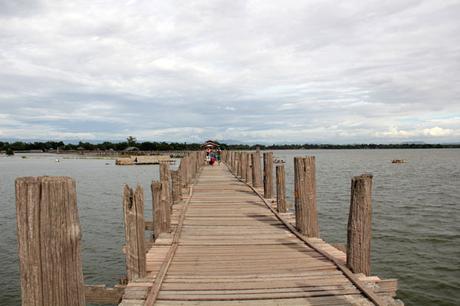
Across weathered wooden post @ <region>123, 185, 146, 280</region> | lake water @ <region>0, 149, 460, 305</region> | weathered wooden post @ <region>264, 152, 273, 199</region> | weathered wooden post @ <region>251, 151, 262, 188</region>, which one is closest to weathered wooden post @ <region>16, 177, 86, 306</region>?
weathered wooden post @ <region>123, 185, 146, 280</region>

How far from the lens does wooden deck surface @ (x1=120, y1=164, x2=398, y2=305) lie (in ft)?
15.3

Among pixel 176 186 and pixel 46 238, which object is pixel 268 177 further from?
pixel 46 238

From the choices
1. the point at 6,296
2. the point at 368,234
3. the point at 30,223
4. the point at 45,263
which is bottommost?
the point at 6,296

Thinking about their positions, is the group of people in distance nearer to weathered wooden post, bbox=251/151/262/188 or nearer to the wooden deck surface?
weathered wooden post, bbox=251/151/262/188

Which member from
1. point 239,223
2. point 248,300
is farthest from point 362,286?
point 239,223

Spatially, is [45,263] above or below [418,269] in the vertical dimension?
above

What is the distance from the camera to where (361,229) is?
17.7 ft

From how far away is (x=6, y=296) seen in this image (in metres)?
10.2

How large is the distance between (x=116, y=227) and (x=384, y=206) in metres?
14.6

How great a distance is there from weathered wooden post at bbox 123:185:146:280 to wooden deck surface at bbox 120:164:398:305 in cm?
19

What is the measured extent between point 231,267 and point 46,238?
3624mm

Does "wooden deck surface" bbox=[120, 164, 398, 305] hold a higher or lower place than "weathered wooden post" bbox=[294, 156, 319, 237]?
lower

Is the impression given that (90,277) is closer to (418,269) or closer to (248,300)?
(248,300)

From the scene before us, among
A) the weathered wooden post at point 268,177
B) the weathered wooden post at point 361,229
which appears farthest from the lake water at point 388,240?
the weathered wooden post at point 361,229
